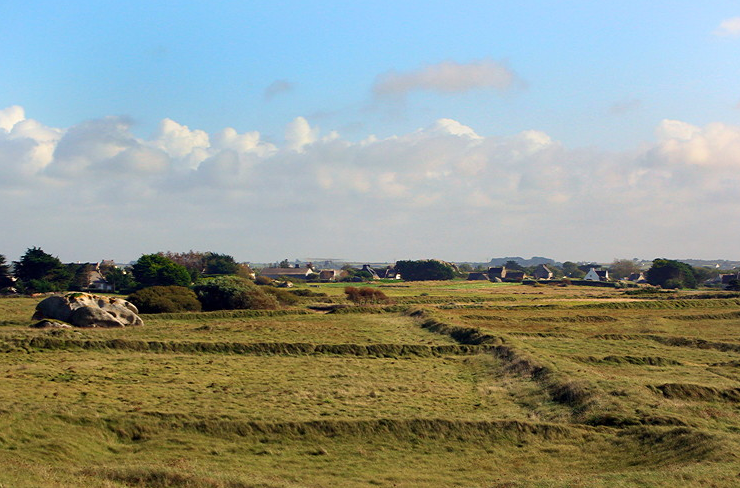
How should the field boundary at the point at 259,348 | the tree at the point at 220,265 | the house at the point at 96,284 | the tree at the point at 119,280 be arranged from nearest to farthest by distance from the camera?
1. the field boundary at the point at 259,348
2. the tree at the point at 119,280
3. the house at the point at 96,284
4. the tree at the point at 220,265

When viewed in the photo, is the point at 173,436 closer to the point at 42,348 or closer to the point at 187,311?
the point at 42,348

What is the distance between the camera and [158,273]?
91188mm

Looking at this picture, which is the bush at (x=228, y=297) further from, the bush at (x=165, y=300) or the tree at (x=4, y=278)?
the tree at (x=4, y=278)

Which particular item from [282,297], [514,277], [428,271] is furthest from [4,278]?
[514,277]

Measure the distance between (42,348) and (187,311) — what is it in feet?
82.7

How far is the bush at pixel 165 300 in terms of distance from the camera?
56844 mm

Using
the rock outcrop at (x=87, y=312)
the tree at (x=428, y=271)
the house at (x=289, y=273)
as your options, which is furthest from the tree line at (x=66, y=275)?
the tree at (x=428, y=271)

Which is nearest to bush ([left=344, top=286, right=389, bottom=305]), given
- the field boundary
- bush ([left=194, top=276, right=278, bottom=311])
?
bush ([left=194, top=276, right=278, bottom=311])

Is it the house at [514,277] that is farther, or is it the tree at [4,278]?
the house at [514,277]

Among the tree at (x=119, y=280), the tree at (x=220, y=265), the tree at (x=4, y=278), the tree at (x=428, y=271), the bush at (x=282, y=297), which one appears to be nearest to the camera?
the bush at (x=282, y=297)

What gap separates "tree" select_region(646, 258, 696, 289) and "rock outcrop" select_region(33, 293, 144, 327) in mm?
116341

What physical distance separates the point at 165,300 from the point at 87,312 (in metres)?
13.8

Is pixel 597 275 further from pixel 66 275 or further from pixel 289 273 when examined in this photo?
pixel 66 275

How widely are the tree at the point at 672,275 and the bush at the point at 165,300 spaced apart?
106 m
